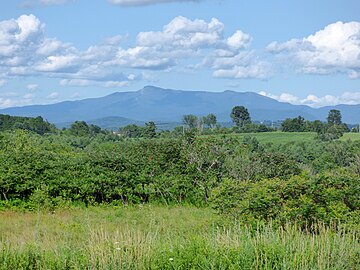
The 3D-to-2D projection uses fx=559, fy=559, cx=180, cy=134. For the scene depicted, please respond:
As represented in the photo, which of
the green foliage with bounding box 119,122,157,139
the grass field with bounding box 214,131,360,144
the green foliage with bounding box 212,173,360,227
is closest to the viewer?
the green foliage with bounding box 212,173,360,227

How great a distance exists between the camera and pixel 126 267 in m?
5.86

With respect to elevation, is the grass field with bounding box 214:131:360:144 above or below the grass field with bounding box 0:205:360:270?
above

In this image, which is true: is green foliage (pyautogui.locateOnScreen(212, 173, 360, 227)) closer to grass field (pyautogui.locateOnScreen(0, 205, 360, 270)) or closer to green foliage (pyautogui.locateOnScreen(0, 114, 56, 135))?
grass field (pyautogui.locateOnScreen(0, 205, 360, 270))

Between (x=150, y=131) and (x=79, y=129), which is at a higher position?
(x=150, y=131)

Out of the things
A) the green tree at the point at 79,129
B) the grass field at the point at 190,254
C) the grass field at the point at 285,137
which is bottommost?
the grass field at the point at 190,254

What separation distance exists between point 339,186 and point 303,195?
696mm

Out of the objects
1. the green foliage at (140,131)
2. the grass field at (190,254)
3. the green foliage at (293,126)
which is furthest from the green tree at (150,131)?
the green foliage at (293,126)

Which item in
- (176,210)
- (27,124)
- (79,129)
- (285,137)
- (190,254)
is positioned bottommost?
(176,210)

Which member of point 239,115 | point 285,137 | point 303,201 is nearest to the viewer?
point 303,201

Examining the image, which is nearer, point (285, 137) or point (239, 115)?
point (285, 137)

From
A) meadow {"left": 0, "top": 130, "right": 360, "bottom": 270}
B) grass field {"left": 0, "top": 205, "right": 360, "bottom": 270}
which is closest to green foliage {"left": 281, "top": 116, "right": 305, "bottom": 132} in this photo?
meadow {"left": 0, "top": 130, "right": 360, "bottom": 270}

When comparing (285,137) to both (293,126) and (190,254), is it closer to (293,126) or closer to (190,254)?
(293,126)

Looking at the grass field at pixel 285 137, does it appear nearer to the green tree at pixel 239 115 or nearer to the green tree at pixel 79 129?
the green tree at pixel 239 115

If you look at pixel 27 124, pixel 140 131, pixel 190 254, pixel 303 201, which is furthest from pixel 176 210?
pixel 27 124
